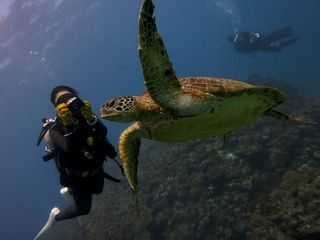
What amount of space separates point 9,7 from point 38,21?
483 centimetres

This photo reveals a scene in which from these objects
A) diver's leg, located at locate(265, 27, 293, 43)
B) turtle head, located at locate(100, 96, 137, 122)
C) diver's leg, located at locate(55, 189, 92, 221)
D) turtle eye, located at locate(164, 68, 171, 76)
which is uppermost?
turtle eye, located at locate(164, 68, 171, 76)

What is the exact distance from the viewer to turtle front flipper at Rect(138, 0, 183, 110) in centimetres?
255

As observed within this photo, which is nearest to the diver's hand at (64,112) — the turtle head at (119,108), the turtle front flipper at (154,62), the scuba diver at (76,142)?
the scuba diver at (76,142)

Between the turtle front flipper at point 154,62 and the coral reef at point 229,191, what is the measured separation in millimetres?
3787

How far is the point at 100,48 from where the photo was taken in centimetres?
5844

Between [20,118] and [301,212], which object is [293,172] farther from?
[20,118]

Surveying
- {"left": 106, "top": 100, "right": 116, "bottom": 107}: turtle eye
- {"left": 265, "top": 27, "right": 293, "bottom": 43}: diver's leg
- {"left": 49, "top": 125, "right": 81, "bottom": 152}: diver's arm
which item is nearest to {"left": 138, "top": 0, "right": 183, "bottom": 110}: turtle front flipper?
{"left": 106, "top": 100, "right": 116, "bottom": 107}: turtle eye

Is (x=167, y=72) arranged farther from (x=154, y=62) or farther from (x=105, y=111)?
(x=105, y=111)

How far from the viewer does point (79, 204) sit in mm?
5926

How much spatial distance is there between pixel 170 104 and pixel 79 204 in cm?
372

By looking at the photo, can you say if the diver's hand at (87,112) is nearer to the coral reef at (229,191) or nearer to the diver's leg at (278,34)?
the coral reef at (229,191)

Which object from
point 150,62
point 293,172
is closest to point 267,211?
point 293,172

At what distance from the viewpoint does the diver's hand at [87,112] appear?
4.20 metres

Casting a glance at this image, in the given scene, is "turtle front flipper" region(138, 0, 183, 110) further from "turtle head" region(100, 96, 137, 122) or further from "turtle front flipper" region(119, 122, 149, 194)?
"turtle front flipper" region(119, 122, 149, 194)
